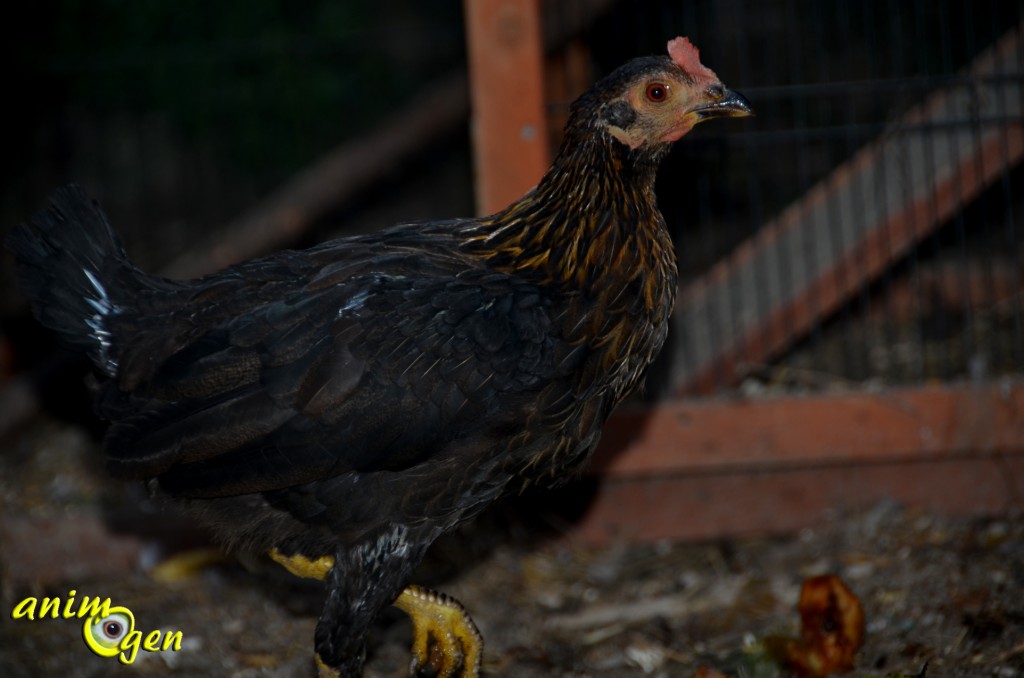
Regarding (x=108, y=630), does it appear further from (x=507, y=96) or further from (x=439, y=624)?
(x=507, y=96)

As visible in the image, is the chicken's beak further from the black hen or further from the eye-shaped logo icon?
the eye-shaped logo icon

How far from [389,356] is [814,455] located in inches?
77.3

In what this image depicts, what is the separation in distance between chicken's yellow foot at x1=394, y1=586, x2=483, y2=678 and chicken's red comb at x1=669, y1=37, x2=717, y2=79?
167cm

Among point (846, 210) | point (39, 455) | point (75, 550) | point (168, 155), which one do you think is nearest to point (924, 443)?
point (846, 210)

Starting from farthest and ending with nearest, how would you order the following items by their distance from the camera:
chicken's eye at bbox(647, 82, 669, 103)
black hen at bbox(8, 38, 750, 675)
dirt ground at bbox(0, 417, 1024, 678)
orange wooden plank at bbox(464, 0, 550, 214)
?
orange wooden plank at bbox(464, 0, 550, 214) < dirt ground at bbox(0, 417, 1024, 678) < chicken's eye at bbox(647, 82, 669, 103) < black hen at bbox(8, 38, 750, 675)

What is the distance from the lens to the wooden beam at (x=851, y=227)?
4273 mm

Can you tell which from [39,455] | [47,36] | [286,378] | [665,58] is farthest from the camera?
[47,36]

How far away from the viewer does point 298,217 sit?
5.05 metres

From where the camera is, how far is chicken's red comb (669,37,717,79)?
10.2 ft

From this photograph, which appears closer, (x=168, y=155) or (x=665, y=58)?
(x=665, y=58)

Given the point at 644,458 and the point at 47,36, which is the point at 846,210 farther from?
the point at 47,36

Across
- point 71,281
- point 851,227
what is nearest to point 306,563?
point 71,281

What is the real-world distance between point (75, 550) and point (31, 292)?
4.62 feet

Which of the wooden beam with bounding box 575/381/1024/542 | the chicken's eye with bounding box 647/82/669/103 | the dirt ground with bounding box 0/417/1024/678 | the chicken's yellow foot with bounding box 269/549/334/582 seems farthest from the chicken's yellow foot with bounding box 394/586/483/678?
the chicken's eye with bounding box 647/82/669/103
